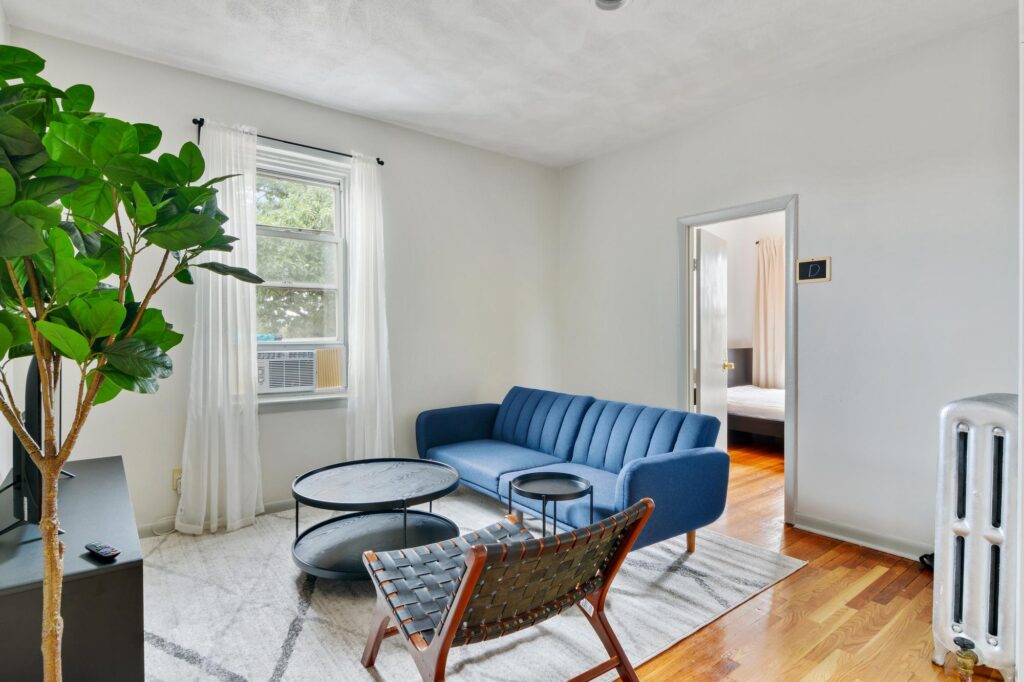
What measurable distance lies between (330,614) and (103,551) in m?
1.15

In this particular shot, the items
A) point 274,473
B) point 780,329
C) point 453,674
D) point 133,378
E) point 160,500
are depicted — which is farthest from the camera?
point 780,329

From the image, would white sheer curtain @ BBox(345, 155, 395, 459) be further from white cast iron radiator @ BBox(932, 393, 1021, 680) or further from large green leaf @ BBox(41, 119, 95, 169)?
white cast iron radiator @ BBox(932, 393, 1021, 680)

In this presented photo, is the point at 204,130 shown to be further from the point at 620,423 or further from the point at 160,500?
the point at 620,423

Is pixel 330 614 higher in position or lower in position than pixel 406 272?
lower

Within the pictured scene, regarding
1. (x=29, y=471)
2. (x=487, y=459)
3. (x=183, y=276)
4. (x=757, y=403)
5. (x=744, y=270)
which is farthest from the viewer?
(x=744, y=270)

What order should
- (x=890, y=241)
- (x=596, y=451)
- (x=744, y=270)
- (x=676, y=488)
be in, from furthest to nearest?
(x=744, y=270) < (x=596, y=451) < (x=890, y=241) < (x=676, y=488)

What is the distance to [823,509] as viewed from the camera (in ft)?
11.0

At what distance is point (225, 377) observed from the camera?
10.8ft

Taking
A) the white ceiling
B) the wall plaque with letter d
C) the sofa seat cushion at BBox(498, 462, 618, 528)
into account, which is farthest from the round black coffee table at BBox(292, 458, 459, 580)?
the wall plaque with letter d

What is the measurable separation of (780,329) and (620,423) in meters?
4.43

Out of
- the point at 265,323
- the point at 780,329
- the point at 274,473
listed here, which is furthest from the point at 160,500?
the point at 780,329

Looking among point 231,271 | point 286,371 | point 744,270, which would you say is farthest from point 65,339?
point 744,270

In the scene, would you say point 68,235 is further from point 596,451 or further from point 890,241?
point 890,241

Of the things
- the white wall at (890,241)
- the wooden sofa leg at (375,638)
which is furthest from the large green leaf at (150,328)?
the white wall at (890,241)
